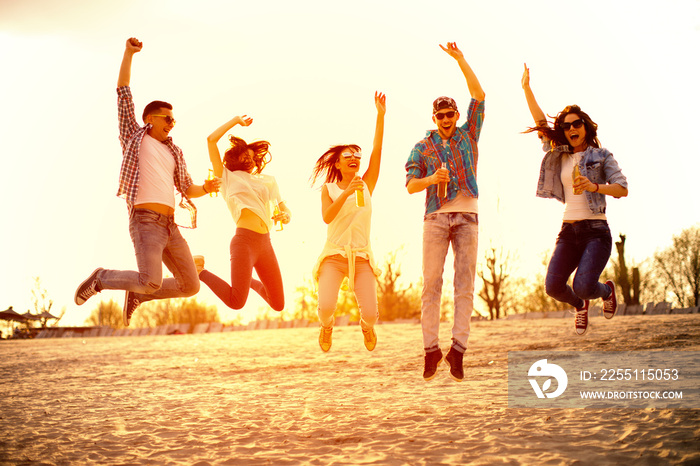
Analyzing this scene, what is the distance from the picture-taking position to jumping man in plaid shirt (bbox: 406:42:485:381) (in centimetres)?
621

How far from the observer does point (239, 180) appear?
771cm

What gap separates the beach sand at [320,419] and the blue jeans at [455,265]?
76cm

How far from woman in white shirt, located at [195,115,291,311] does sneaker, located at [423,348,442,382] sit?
235 centimetres

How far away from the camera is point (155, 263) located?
6629mm

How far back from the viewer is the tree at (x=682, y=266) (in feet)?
147

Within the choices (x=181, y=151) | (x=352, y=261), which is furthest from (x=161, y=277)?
(x=352, y=261)

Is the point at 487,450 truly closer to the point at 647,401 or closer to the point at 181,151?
the point at 647,401

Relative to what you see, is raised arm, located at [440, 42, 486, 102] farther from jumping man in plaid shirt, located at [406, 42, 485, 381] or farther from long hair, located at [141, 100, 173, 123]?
long hair, located at [141, 100, 173, 123]

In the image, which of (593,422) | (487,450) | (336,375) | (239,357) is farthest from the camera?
(239,357)

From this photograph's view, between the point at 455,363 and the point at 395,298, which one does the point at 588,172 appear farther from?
the point at 395,298

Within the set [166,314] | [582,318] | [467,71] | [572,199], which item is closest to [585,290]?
[582,318]

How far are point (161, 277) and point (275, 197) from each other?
1.71 m

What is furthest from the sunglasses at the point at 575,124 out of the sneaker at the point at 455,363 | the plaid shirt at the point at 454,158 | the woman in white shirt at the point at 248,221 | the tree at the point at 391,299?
the tree at the point at 391,299

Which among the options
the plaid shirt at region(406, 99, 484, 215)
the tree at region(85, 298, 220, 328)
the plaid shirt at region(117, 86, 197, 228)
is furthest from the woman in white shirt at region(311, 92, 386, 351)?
the tree at region(85, 298, 220, 328)
